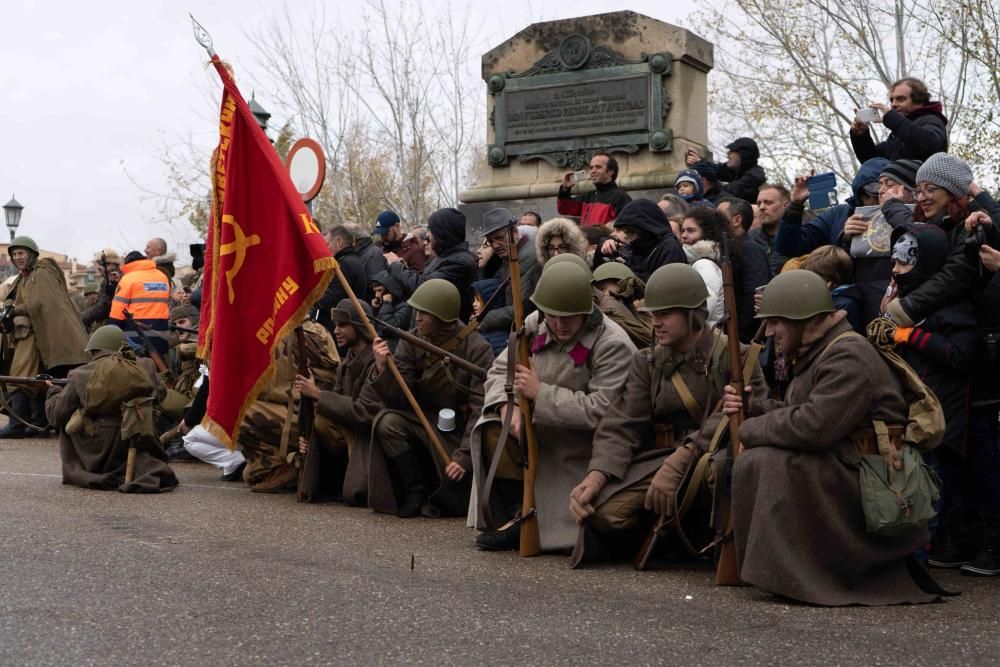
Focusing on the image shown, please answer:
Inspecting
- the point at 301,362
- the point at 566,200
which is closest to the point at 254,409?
the point at 301,362

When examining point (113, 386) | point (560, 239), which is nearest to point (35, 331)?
point (113, 386)

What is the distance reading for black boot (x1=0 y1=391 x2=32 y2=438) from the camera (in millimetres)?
14711

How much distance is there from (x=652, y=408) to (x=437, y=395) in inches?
93.3

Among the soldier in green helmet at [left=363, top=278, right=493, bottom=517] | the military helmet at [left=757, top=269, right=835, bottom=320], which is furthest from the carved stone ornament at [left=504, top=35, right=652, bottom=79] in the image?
the military helmet at [left=757, top=269, right=835, bottom=320]

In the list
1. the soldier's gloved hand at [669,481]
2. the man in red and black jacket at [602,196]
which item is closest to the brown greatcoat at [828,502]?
the soldier's gloved hand at [669,481]

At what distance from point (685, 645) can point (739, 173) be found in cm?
745

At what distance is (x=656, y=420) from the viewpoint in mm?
7078

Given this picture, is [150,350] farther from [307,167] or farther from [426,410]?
[426,410]

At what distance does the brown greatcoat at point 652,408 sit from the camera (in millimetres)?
6879

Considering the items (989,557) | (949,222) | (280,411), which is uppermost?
(949,222)

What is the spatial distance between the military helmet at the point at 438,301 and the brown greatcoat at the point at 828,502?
128 inches

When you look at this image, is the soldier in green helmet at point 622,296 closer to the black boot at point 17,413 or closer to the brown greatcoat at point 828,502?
the brown greatcoat at point 828,502

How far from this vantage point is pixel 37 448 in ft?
44.4

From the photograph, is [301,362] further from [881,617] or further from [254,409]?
[881,617]
